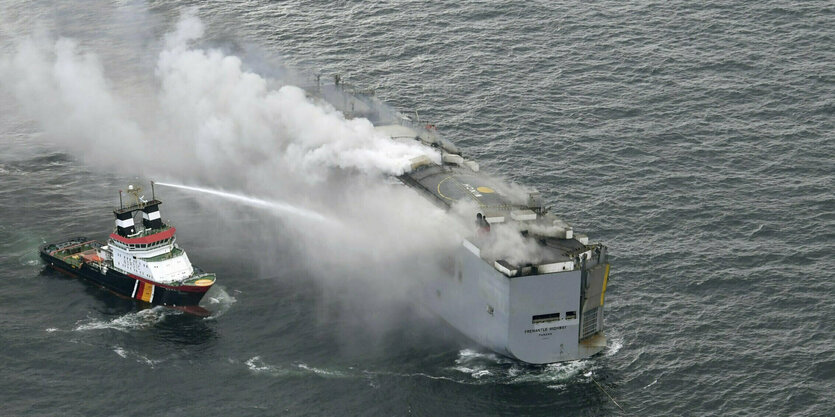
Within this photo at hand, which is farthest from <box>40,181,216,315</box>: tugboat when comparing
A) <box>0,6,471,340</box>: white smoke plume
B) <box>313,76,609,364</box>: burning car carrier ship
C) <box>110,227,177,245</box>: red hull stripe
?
<box>313,76,609,364</box>: burning car carrier ship

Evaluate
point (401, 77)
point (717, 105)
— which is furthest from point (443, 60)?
point (717, 105)

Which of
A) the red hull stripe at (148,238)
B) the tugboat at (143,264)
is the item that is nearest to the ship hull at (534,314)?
the tugboat at (143,264)

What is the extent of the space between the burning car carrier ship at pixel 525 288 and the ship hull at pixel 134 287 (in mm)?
24582

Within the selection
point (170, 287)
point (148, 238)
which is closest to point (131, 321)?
point (170, 287)

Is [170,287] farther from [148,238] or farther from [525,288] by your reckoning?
[525,288]

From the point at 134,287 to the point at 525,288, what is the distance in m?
42.5

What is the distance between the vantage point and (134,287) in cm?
12606

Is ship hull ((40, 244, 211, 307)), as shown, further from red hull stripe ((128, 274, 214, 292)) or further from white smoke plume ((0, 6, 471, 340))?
white smoke plume ((0, 6, 471, 340))

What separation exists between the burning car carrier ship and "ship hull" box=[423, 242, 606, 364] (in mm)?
94

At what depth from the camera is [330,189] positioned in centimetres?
14125

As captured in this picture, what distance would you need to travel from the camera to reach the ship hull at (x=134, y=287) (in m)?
123

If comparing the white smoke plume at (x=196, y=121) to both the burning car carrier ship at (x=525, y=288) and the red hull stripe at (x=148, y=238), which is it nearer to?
the burning car carrier ship at (x=525, y=288)

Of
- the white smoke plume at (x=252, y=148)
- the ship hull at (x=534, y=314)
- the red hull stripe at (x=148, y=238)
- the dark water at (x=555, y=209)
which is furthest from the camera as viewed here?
the white smoke plume at (x=252, y=148)

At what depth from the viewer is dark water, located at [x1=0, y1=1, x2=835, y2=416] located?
10988 cm
